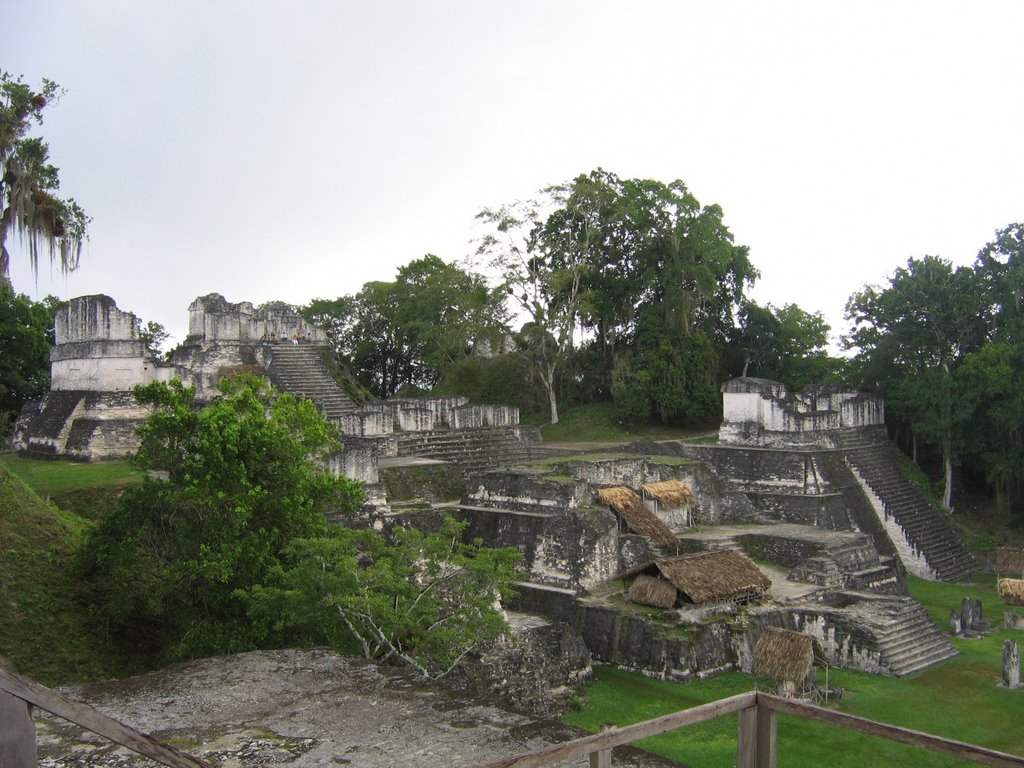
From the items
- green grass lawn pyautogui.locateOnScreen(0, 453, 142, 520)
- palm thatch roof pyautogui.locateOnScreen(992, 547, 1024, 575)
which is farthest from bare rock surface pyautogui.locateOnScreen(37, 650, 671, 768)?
palm thatch roof pyautogui.locateOnScreen(992, 547, 1024, 575)

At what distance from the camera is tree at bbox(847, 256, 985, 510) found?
17.9m

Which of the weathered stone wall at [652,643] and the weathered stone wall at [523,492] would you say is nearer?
the weathered stone wall at [652,643]

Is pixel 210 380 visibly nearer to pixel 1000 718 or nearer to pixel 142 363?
pixel 142 363

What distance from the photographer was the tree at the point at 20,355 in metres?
21.0

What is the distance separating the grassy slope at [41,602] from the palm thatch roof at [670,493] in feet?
29.9

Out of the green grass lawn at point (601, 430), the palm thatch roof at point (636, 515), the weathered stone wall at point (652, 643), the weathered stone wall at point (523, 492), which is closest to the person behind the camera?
the weathered stone wall at point (652, 643)

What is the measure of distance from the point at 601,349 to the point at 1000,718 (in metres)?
16.7

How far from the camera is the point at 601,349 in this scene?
2531 centimetres

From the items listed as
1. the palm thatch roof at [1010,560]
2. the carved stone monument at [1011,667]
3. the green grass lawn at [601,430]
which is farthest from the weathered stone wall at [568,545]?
the green grass lawn at [601,430]

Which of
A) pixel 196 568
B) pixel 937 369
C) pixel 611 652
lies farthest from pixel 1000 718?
pixel 937 369

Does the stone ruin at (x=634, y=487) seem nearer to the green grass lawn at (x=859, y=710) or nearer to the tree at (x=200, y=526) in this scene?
the green grass lawn at (x=859, y=710)

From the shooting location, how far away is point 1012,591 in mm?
12922

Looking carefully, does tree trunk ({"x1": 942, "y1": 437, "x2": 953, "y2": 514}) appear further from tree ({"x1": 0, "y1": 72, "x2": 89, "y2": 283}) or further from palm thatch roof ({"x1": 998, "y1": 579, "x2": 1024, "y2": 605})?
tree ({"x1": 0, "y1": 72, "x2": 89, "y2": 283})

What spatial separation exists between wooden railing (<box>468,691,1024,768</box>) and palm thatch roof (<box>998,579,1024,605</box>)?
12169 mm
